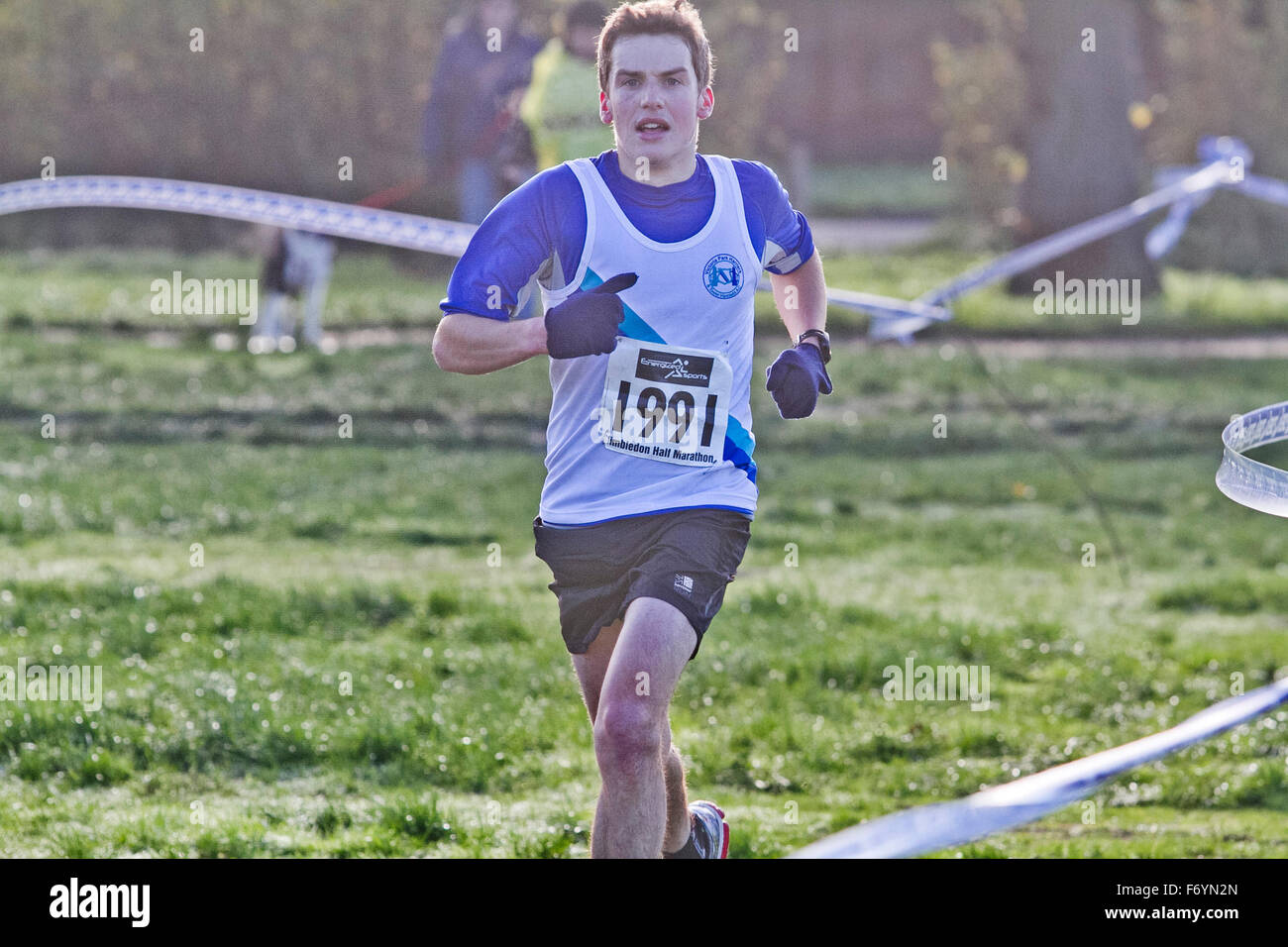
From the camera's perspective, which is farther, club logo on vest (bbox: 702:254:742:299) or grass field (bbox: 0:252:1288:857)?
grass field (bbox: 0:252:1288:857)

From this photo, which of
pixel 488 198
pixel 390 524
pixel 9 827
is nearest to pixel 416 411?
pixel 488 198

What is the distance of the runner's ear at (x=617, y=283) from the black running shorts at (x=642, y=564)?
55 cm

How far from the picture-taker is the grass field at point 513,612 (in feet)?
19.6

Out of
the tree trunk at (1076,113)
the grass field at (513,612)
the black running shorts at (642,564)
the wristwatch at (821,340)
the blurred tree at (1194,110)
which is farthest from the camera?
the blurred tree at (1194,110)

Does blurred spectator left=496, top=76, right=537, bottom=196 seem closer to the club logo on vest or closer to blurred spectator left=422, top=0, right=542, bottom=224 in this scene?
blurred spectator left=422, top=0, right=542, bottom=224

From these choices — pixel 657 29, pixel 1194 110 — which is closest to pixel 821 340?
pixel 657 29

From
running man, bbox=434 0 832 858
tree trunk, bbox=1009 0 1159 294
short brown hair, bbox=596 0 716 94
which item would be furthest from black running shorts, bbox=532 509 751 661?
tree trunk, bbox=1009 0 1159 294

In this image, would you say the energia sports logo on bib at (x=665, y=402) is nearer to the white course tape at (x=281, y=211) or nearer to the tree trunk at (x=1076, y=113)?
the white course tape at (x=281, y=211)

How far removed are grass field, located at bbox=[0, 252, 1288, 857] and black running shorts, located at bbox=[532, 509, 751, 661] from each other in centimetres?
113

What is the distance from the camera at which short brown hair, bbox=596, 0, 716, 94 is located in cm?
453

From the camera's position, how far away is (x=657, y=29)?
178 inches

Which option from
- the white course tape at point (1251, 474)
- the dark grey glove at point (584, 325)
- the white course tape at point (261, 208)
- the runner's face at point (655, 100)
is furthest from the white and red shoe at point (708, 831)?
the white course tape at point (261, 208)

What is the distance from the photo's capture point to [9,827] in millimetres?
5500

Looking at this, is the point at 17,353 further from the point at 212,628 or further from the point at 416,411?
the point at 212,628
